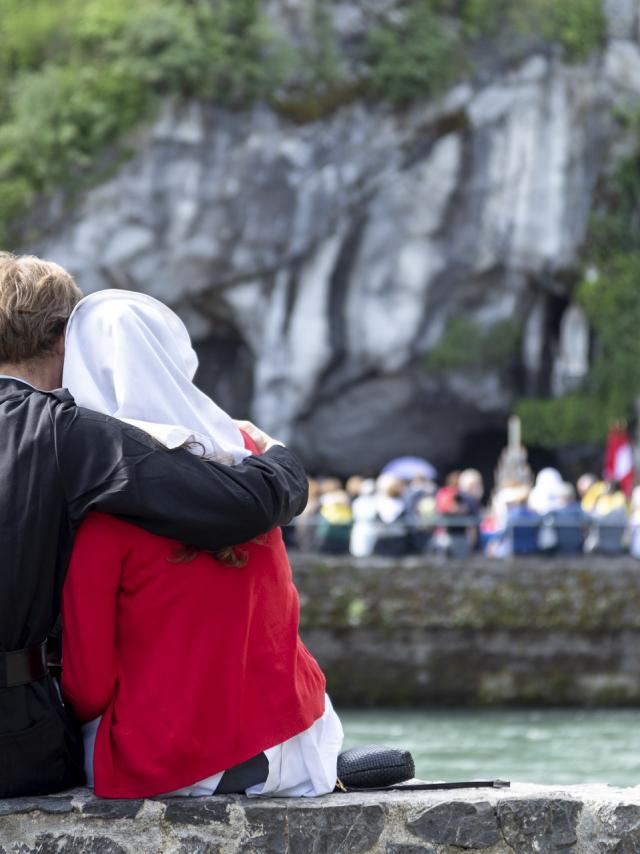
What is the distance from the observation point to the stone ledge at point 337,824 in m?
3.04

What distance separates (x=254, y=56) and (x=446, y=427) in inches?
434

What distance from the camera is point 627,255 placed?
1259 inches

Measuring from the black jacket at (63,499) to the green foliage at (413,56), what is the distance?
2735 centimetres

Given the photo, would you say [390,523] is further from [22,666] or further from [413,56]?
[413,56]

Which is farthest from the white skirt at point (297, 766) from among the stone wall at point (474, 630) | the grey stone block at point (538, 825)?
the stone wall at point (474, 630)

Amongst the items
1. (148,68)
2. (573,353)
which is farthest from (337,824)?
(573,353)

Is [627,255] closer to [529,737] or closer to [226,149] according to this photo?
A: [226,149]

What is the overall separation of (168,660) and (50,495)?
1.38ft

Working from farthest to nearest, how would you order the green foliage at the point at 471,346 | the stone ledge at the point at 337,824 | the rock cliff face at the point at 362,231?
the green foliage at the point at 471,346
the rock cliff face at the point at 362,231
the stone ledge at the point at 337,824

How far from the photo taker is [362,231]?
1218 inches

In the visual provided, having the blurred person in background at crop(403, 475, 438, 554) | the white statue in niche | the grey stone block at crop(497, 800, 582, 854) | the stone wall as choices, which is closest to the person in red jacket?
the grey stone block at crop(497, 800, 582, 854)

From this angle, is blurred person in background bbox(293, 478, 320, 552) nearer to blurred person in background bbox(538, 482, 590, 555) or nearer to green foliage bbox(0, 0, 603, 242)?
blurred person in background bbox(538, 482, 590, 555)

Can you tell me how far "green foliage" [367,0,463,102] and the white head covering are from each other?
2721cm

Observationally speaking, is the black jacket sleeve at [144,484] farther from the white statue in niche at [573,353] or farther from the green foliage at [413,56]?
the white statue in niche at [573,353]
